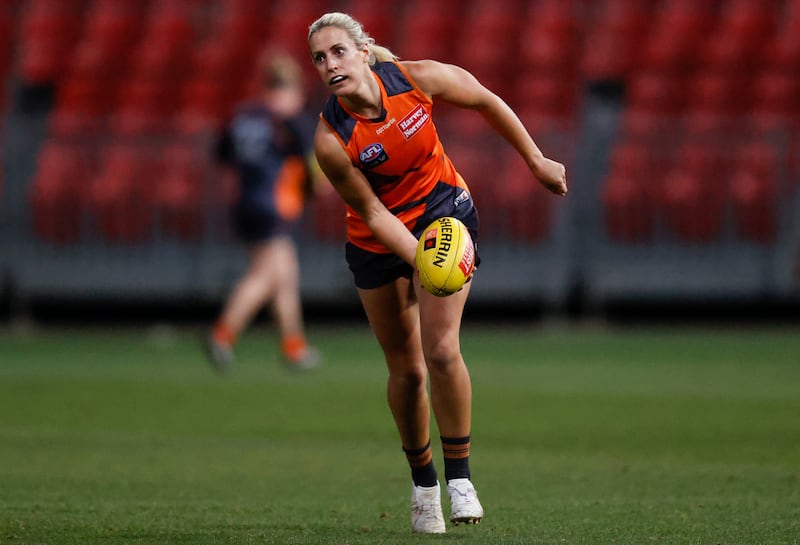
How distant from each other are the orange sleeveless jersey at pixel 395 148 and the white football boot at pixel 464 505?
950 mm

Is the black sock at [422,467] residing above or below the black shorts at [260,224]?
below

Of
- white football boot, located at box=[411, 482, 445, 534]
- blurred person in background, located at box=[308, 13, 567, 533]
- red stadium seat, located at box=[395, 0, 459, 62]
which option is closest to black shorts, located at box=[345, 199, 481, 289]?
blurred person in background, located at box=[308, 13, 567, 533]

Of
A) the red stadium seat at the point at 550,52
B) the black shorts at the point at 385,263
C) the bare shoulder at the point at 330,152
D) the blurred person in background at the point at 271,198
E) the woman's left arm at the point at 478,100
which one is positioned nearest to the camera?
the bare shoulder at the point at 330,152

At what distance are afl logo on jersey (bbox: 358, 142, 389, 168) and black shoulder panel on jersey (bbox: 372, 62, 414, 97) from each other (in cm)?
21

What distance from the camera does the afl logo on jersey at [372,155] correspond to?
523cm

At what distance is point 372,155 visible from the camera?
5246 mm

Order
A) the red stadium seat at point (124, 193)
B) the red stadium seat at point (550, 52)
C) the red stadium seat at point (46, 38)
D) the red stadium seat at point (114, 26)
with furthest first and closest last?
the red stadium seat at point (114, 26), the red stadium seat at point (46, 38), the red stadium seat at point (550, 52), the red stadium seat at point (124, 193)

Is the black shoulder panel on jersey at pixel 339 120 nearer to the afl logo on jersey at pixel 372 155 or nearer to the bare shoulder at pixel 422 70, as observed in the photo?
the afl logo on jersey at pixel 372 155

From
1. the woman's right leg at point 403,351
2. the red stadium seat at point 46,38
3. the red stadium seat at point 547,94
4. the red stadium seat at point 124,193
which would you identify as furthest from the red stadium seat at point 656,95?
the woman's right leg at point 403,351

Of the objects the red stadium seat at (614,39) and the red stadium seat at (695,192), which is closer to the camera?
the red stadium seat at (695,192)

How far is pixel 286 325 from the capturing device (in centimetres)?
1244

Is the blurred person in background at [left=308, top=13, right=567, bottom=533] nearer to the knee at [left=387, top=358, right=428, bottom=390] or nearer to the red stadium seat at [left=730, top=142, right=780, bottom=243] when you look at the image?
the knee at [left=387, top=358, right=428, bottom=390]

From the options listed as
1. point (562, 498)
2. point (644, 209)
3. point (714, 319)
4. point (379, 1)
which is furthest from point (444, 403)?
point (379, 1)

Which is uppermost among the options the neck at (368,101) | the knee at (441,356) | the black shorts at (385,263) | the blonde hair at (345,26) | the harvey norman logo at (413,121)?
the blonde hair at (345,26)
